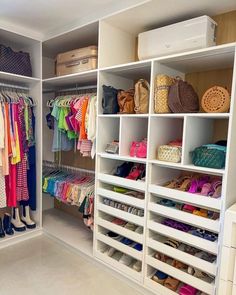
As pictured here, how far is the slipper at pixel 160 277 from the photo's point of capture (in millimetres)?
1862

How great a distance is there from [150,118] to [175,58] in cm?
A: 45

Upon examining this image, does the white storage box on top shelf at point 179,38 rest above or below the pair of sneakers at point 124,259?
above

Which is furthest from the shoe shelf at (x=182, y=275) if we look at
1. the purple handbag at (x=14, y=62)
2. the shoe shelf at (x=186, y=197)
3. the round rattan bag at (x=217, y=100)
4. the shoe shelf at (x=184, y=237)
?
the purple handbag at (x=14, y=62)

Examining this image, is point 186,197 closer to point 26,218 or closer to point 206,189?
point 206,189

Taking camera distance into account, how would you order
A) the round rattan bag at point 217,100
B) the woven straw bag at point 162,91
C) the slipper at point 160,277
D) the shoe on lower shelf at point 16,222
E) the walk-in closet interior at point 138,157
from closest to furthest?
the round rattan bag at point 217,100, the walk-in closet interior at point 138,157, the woven straw bag at point 162,91, the slipper at point 160,277, the shoe on lower shelf at point 16,222

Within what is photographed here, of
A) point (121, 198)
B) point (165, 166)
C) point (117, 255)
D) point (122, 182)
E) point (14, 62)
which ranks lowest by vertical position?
point (117, 255)

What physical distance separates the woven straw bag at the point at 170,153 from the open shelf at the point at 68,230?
1.23 metres

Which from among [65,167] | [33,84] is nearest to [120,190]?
[65,167]

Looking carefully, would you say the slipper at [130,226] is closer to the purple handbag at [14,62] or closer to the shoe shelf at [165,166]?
the shoe shelf at [165,166]

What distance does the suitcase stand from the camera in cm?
225

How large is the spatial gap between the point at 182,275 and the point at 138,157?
89 cm

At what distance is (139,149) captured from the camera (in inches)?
76.1

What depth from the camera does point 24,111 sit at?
2.61 meters

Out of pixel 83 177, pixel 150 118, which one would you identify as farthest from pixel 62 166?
pixel 150 118
